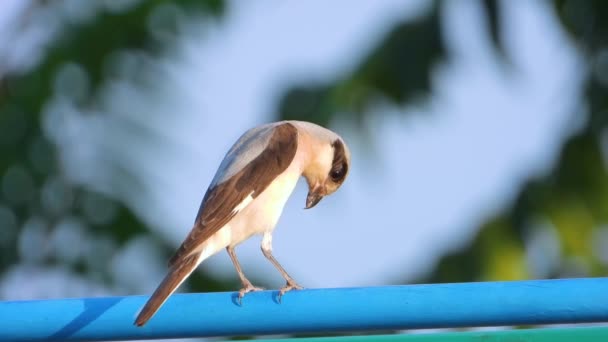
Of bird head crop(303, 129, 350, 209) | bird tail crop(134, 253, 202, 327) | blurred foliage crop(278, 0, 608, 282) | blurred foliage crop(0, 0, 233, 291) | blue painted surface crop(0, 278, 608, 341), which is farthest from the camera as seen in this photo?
blurred foliage crop(0, 0, 233, 291)

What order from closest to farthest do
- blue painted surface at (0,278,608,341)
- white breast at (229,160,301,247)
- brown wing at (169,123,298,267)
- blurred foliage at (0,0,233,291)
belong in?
blue painted surface at (0,278,608,341), brown wing at (169,123,298,267), white breast at (229,160,301,247), blurred foliage at (0,0,233,291)

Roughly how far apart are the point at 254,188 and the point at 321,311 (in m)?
1.40

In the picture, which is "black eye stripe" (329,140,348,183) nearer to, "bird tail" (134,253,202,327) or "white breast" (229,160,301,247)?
"white breast" (229,160,301,247)

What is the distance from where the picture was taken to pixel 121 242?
7.55 m

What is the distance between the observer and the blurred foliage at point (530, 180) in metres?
6.33

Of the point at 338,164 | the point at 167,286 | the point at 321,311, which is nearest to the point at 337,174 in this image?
the point at 338,164

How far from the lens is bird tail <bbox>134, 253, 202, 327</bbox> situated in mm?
3127

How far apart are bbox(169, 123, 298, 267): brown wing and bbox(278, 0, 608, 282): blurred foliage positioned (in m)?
1.87

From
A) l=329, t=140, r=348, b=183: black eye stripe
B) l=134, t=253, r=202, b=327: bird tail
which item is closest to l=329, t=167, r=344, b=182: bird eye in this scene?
l=329, t=140, r=348, b=183: black eye stripe

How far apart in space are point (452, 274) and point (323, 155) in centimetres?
178

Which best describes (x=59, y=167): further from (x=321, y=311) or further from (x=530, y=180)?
(x=321, y=311)

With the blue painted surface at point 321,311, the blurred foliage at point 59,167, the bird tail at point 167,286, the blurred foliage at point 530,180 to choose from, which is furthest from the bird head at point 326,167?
the blurred foliage at point 59,167

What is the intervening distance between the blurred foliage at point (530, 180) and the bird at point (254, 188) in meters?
1.76

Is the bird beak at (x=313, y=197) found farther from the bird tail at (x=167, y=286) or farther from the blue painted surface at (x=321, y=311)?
the blue painted surface at (x=321, y=311)
